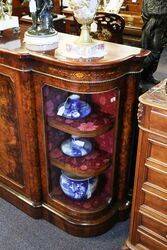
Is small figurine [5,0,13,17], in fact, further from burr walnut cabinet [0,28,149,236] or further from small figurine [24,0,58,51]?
small figurine [24,0,58,51]

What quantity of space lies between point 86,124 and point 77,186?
403mm

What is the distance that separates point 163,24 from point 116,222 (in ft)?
4.73

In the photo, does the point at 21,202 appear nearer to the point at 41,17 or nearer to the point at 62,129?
the point at 62,129

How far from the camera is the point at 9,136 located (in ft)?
6.21

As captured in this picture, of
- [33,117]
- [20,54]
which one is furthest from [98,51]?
[33,117]

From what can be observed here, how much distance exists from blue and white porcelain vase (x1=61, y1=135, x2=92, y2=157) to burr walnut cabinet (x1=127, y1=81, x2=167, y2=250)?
43 cm

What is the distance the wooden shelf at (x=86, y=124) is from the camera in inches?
64.6

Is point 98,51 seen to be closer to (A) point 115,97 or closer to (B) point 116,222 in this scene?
(A) point 115,97

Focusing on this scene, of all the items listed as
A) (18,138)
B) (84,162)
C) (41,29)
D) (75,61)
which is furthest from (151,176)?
(41,29)

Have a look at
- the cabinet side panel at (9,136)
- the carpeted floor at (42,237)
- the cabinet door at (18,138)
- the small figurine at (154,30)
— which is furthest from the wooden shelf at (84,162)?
the small figurine at (154,30)

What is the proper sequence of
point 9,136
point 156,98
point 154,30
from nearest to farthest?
1. point 156,98
2. point 9,136
3. point 154,30

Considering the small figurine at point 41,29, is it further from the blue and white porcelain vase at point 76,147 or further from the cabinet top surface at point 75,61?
the blue and white porcelain vase at point 76,147

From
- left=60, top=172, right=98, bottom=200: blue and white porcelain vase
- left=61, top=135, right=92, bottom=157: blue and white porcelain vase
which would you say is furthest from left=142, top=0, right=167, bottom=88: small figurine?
left=60, top=172, right=98, bottom=200: blue and white porcelain vase

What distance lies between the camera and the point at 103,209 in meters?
1.85
